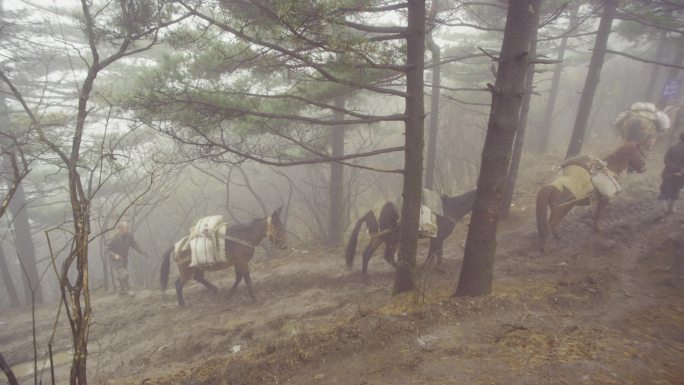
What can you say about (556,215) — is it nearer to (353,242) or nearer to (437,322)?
(353,242)

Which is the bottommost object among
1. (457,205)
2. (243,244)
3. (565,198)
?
(243,244)

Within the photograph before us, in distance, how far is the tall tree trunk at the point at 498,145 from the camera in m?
4.34

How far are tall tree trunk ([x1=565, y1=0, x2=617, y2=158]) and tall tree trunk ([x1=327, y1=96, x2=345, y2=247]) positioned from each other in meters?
7.22

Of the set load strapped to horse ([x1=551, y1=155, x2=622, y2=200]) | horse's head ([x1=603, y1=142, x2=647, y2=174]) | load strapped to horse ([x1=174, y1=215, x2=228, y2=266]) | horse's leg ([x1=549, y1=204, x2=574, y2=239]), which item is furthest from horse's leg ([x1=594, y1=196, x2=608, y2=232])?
load strapped to horse ([x1=174, y1=215, x2=228, y2=266])

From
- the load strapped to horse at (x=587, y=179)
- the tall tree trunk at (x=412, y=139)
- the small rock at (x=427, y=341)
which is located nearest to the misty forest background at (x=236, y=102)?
the tall tree trunk at (x=412, y=139)

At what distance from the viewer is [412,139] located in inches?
207

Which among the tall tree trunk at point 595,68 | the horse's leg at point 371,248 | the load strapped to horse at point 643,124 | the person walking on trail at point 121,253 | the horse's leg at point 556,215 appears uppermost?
the tall tree trunk at point 595,68

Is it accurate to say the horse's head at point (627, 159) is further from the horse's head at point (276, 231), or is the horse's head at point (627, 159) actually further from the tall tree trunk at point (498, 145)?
the horse's head at point (276, 231)

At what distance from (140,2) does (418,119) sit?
186 inches

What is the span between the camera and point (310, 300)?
23.9ft

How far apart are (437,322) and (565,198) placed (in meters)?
5.25

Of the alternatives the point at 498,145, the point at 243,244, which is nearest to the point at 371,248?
the point at 243,244

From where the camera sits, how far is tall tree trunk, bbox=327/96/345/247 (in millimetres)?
10008

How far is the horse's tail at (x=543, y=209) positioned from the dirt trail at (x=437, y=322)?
1.29 ft
